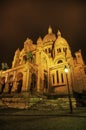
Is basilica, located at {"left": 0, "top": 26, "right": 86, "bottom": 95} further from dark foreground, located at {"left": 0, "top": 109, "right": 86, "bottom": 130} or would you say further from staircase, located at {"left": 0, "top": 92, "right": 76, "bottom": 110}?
dark foreground, located at {"left": 0, "top": 109, "right": 86, "bottom": 130}

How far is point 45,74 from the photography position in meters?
37.6

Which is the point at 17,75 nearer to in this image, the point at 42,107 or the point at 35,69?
the point at 35,69

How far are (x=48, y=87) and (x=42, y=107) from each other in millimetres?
19245

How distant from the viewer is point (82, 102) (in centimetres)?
2448


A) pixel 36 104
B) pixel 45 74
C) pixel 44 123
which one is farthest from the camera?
pixel 45 74

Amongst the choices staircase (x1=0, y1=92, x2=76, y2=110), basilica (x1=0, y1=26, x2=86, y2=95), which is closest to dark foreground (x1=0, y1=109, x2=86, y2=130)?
staircase (x1=0, y1=92, x2=76, y2=110)

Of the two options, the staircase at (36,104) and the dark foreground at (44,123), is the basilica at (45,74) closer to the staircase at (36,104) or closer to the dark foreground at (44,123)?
the staircase at (36,104)

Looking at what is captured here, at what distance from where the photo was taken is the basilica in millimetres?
30248

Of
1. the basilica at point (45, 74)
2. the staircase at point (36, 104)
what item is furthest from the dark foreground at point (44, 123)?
the basilica at point (45, 74)

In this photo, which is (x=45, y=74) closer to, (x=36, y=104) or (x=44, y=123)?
(x=36, y=104)

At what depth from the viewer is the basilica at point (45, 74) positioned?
30.2 meters

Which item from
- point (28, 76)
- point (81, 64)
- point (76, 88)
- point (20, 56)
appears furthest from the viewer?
point (20, 56)

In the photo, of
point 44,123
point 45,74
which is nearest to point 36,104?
point 44,123

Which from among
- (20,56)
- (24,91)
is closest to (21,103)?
(24,91)
